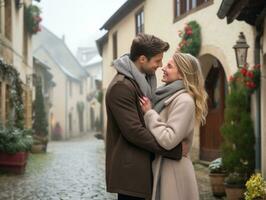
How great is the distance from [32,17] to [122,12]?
3515mm

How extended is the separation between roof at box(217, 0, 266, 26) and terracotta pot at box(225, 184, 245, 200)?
8.51 ft

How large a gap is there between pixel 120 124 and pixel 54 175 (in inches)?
403

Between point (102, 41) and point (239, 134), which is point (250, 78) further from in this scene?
point (102, 41)

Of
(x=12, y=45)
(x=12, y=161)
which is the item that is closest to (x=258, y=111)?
(x=12, y=161)

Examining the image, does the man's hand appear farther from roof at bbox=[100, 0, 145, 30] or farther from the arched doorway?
roof at bbox=[100, 0, 145, 30]

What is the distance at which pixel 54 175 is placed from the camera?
1295cm

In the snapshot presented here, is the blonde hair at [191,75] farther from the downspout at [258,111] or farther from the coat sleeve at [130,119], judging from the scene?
the downspout at [258,111]

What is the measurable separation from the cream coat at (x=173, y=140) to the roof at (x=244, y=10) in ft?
15.2

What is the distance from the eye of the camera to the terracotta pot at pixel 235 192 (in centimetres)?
789

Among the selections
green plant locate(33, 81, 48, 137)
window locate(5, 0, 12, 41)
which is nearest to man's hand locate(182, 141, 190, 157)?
window locate(5, 0, 12, 41)

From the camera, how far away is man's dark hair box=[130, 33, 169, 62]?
122 inches

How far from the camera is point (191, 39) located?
42.6ft

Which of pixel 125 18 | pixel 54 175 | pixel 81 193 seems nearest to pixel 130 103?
pixel 81 193

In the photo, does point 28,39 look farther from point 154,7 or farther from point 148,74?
point 148,74
